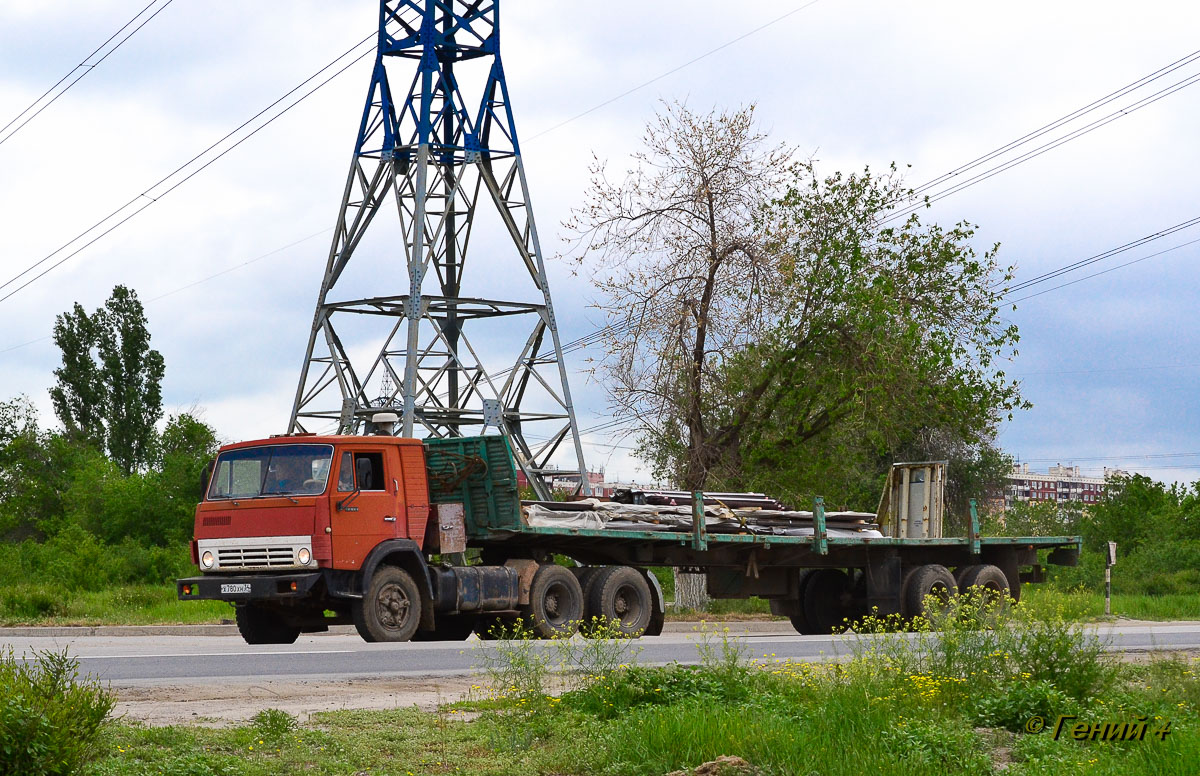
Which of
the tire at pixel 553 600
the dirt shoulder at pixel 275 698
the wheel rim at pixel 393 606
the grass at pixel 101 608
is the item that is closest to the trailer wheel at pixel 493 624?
the tire at pixel 553 600

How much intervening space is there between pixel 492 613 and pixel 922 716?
10056 mm

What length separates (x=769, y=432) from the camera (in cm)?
2842

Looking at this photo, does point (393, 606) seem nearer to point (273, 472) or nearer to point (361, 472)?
point (361, 472)

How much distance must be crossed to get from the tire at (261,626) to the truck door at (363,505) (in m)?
2.36

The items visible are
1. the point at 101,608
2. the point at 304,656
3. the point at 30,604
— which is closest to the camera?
the point at 304,656

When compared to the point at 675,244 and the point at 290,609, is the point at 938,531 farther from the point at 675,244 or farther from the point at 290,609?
the point at 290,609

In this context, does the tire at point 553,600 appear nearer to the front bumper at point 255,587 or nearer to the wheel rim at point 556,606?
the wheel rim at point 556,606

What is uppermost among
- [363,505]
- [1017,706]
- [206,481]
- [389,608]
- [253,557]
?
[206,481]

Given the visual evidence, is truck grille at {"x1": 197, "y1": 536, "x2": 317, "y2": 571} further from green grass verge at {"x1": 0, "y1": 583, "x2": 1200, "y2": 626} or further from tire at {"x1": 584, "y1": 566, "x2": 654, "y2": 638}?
green grass verge at {"x1": 0, "y1": 583, "x2": 1200, "y2": 626}

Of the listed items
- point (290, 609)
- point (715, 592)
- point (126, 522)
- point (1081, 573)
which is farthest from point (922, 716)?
point (1081, 573)

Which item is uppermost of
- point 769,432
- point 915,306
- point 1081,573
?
point 915,306

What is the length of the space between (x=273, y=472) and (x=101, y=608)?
11162 mm

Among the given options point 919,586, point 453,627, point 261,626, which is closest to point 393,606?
point 453,627

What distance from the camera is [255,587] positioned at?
53.5 feet
